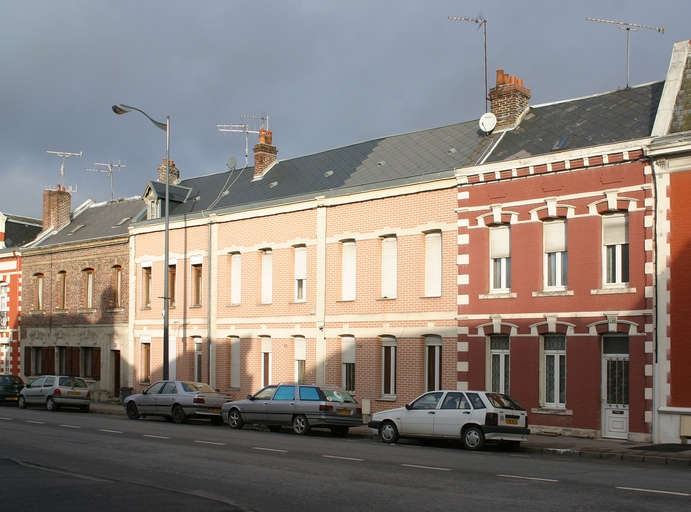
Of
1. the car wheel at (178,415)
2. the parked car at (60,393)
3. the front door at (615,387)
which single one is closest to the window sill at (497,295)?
the front door at (615,387)

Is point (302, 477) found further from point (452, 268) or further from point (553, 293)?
point (452, 268)

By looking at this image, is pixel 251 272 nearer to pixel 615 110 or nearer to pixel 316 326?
pixel 316 326

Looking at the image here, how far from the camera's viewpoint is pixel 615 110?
2619cm

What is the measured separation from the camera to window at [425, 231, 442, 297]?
92.0 ft

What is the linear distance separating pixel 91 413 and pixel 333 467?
2201 centimetres

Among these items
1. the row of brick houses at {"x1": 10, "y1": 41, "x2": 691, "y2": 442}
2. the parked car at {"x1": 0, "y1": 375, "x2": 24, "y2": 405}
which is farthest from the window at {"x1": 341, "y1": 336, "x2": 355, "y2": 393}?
the parked car at {"x1": 0, "y1": 375, "x2": 24, "y2": 405}

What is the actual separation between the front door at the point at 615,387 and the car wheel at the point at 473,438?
182 inches

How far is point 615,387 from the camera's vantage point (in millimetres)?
23469

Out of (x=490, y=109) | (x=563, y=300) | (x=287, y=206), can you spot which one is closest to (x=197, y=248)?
(x=287, y=206)

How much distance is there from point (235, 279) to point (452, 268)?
37.0ft

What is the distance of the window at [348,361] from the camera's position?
30.4 meters

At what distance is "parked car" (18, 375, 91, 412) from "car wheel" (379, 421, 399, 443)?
1749cm

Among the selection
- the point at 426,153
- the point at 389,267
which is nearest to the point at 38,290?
the point at 389,267

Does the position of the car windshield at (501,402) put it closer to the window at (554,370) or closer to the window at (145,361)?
the window at (554,370)
